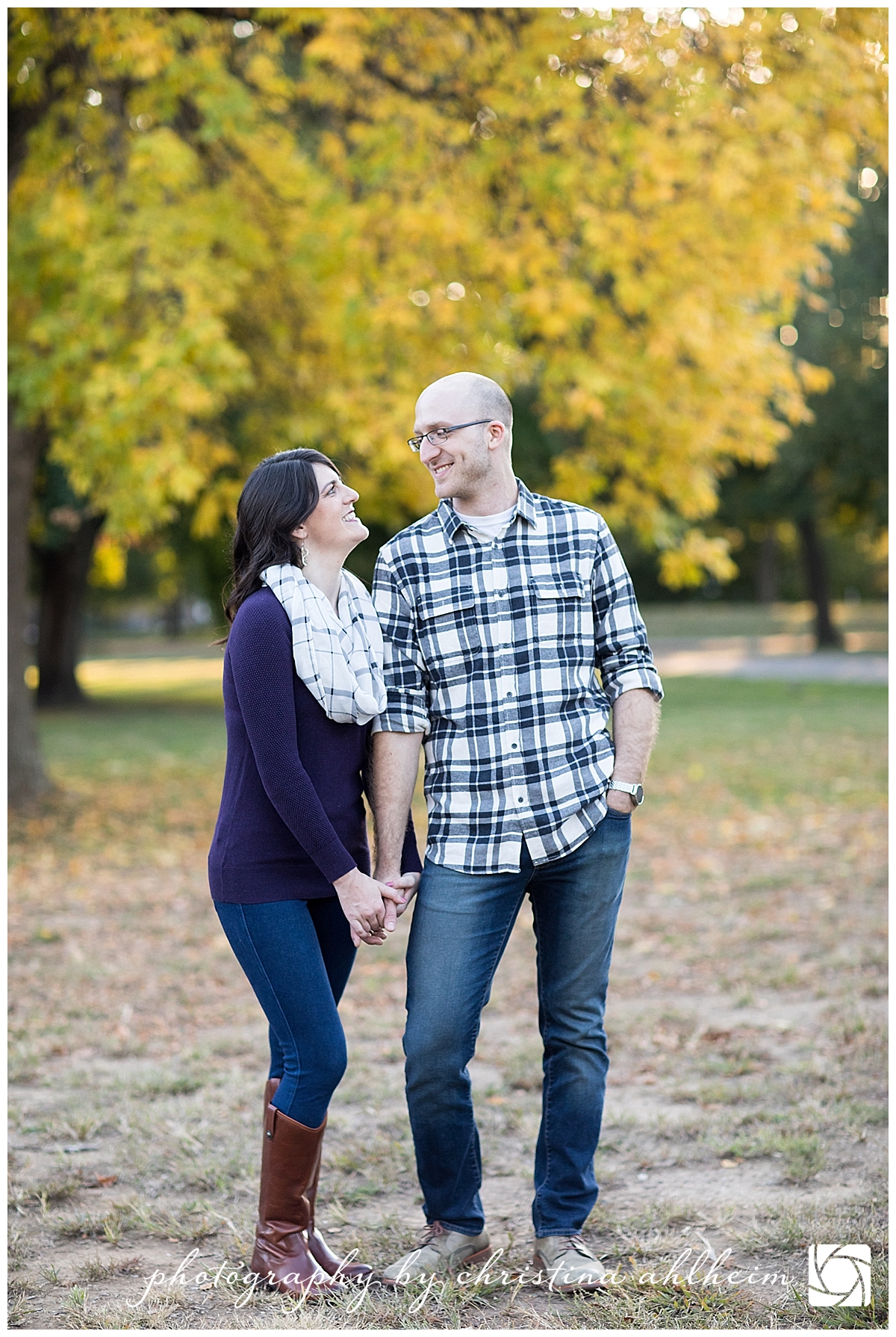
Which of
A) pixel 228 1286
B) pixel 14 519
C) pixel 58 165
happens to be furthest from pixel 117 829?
pixel 228 1286

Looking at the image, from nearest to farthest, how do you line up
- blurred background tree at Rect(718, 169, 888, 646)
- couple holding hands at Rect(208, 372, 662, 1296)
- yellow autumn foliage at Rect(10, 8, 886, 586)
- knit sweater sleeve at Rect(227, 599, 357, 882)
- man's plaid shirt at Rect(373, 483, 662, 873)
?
knit sweater sleeve at Rect(227, 599, 357, 882)
couple holding hands at Rect(208, 372, 662, 1296)
man's plaid shirt at Rect(373, 483, 662, 873)
yellow autumn foliage at Rect(10, 8, 886, 586)
blurred background tree at Rect(718, 169, 888, 646)

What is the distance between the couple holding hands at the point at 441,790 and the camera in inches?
112

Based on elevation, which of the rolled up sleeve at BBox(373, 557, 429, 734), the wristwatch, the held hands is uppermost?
the rolled up sleeve at BBox(373, 557, 429, 734)

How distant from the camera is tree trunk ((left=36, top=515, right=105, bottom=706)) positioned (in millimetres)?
22625

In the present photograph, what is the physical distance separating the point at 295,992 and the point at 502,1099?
1786 millimetres

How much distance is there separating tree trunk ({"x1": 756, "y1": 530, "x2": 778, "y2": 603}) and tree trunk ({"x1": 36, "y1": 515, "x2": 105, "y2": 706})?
31.1 m

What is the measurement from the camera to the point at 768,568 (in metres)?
49.6

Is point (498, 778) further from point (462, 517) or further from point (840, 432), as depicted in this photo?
point (840, 432)

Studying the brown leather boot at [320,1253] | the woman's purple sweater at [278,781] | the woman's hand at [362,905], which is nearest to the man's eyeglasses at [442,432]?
the woman's purple sweater at [278,781]

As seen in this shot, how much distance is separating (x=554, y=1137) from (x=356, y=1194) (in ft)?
2.83

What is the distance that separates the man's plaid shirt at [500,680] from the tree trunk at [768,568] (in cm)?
4589

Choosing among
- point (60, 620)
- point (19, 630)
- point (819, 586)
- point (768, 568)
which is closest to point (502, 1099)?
point (19, 630)

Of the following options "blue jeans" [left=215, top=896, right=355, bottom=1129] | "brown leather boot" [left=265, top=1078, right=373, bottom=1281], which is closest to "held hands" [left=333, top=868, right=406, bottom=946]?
"blue jeans" [left=215, top=896, right=355, bottom=1129]

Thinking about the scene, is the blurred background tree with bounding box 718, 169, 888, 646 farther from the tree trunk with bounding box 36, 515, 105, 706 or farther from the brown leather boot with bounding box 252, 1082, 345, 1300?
the brown leather boot with bounding box 252, 1082, 345, 1300
